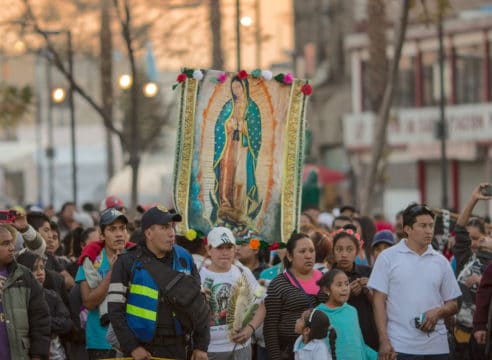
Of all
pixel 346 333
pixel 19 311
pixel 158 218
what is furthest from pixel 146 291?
pixel 346 333

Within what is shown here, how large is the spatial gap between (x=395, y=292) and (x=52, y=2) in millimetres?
28788

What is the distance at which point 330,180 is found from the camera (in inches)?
1799

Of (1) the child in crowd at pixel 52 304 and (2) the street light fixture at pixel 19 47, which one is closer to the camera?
(1) the child in crowd at pixel 52 304

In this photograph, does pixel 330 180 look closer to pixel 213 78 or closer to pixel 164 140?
pixel 164 140

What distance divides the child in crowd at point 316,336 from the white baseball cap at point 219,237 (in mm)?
1006

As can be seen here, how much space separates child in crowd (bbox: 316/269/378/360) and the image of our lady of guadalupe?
2.24 meters

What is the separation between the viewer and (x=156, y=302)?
10.0 meters

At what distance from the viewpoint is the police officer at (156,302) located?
999 centimetres

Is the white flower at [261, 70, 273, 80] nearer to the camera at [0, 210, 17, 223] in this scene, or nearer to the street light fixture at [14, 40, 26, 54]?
the camera at [0, 210, 17, 223]

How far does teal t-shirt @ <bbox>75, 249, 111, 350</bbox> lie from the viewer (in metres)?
11.3

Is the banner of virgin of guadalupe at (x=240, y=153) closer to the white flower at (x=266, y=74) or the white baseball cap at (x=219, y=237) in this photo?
the white flower at (x=266, y=74)

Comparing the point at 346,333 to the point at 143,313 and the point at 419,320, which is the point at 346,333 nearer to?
the point at 419,320

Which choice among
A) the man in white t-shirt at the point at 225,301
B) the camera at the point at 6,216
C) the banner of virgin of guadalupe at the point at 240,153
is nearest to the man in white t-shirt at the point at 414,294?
the man in white t-shirt at the point at 225,301

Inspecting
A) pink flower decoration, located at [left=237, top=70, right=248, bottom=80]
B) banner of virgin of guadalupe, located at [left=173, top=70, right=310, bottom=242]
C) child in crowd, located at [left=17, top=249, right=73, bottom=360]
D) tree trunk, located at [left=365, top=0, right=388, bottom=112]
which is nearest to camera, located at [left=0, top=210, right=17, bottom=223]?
child in crowd, located at [left=17, top=249, right=73, bottom=360]
